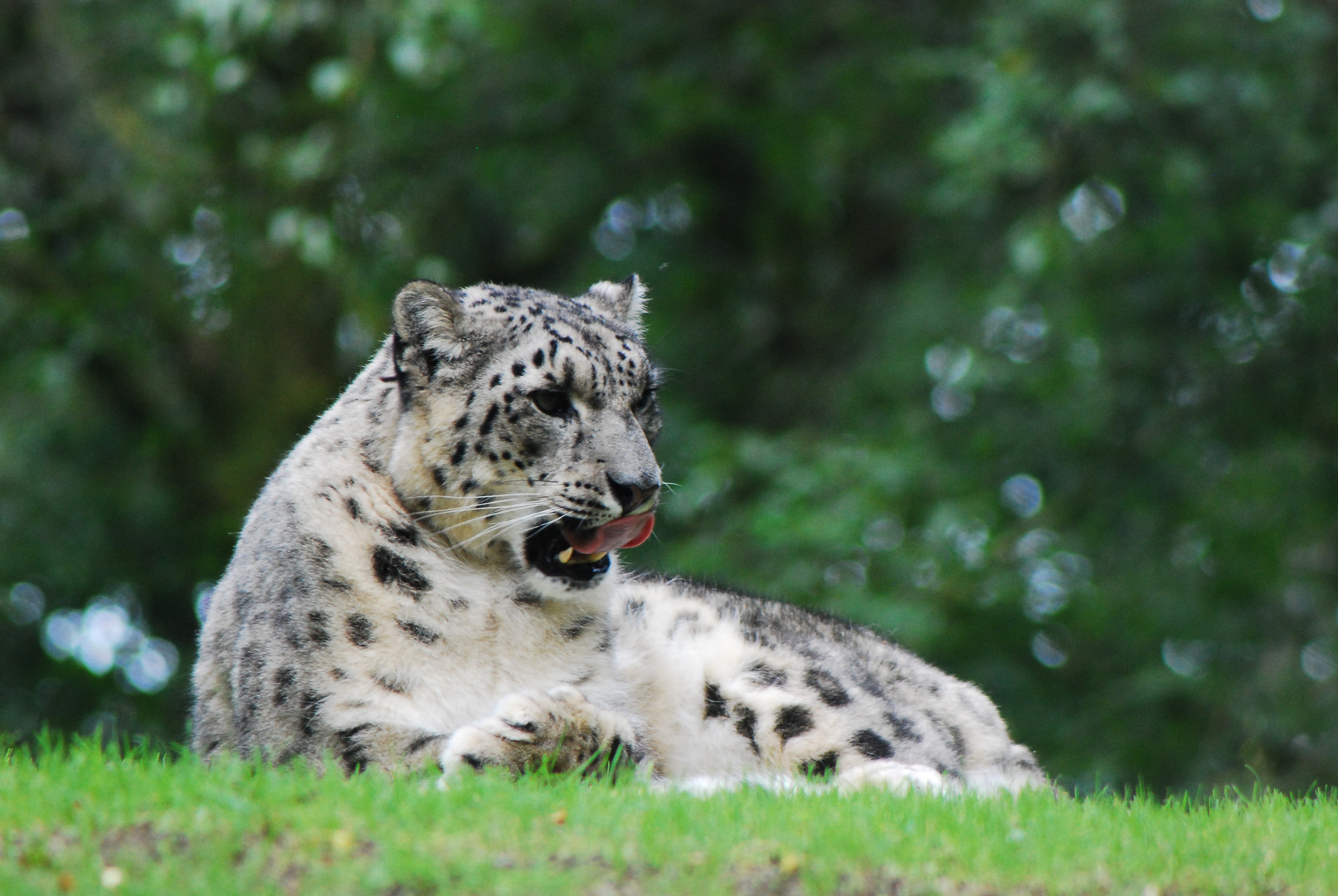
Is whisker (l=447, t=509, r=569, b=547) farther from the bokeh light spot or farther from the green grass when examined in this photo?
the bokeh light spot

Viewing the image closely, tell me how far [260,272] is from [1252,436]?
27.2ft

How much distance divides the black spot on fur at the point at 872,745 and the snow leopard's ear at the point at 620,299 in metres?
1.94

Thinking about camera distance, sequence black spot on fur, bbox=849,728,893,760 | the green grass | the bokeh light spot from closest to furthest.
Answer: the green grass < black spot on fur, bbox=849,728,893,760 < the bokeh light spot

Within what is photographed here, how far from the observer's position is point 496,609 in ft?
19.0

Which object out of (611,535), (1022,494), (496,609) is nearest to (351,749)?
(496,609)

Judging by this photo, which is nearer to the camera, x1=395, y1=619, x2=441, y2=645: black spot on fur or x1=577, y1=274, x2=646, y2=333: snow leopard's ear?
x1=395, y1=619, x2=441, y2=645: black spot on fur

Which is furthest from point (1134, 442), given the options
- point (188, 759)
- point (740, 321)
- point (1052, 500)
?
point (188, 759)

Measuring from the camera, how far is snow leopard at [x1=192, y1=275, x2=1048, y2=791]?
5430 millimetres

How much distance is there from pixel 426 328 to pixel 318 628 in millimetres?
1240

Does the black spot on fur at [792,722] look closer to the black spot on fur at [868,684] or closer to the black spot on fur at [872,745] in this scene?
the black spot on fur at [872,745]

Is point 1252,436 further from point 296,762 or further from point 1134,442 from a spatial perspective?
point 296,762

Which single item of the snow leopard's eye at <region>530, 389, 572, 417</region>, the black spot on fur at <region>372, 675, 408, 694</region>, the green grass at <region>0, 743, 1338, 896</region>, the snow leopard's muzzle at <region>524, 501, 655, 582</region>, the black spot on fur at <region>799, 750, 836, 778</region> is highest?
the snow leopard's eye at <region>530, 389, 572, 417</region>

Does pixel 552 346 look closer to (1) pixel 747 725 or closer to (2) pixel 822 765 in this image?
(1) pixel 747 725

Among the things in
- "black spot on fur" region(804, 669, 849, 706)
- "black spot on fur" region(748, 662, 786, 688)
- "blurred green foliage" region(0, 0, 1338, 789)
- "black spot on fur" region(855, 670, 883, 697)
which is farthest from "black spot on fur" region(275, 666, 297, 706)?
"blurred green foliage" region(0, 0, 1338, 789)
